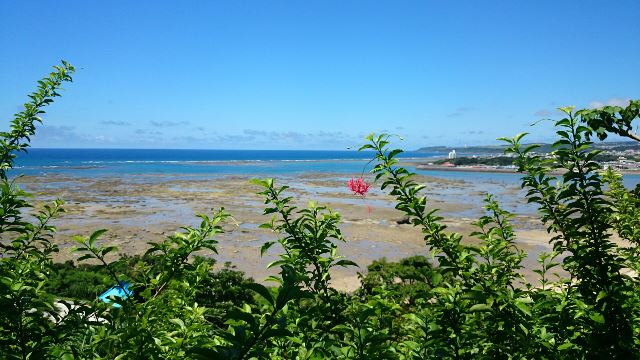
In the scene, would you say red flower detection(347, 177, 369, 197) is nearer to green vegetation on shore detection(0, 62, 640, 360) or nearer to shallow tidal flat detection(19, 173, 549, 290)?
green vegetation on shore detection(0, 62, 640, 360)

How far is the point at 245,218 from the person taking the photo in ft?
86.5

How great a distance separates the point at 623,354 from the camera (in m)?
1.79

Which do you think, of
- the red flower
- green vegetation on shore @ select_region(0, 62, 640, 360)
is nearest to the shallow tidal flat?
the red flower

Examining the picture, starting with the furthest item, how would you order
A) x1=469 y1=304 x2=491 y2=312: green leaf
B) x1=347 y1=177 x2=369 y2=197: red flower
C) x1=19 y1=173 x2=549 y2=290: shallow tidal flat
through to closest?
x1=19 y1=173 x2=549 y2=290: shallow tidal flat → x1=347 y1=177 x2=369 y2=197: red flower → x1=469 y1=304 x2=491 y2=312: green leaf

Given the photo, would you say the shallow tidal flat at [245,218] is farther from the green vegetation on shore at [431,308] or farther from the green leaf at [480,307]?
the green leaf at [480,307]

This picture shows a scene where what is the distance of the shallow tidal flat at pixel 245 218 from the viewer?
1827cm

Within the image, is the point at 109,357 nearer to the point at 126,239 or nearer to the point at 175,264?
the point at 175,264

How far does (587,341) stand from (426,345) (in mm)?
713

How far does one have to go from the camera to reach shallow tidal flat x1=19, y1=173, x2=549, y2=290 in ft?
Answer: 59.9

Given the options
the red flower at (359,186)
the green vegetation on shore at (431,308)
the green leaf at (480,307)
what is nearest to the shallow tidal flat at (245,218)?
the red flower at (359,186)

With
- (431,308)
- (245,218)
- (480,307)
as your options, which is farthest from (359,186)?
(245,218)

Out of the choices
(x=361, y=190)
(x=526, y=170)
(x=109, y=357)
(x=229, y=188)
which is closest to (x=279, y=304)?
(x=109, y=357)

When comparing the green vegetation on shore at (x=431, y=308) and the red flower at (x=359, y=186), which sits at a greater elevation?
the red flower at (x=359, y=186)

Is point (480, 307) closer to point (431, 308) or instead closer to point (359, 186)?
point (431, 308)
